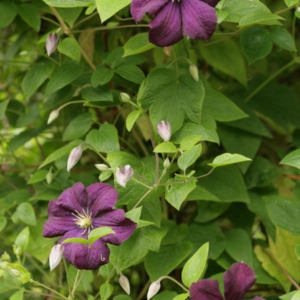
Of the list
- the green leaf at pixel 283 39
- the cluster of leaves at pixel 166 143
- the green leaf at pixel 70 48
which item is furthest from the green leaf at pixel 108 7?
the green leaf at pixel 283 39

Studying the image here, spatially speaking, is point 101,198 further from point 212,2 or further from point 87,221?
point 212,2

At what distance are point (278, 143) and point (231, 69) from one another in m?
0.29

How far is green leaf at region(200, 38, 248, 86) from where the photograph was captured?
1.10 m

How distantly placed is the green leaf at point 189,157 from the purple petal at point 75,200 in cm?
15

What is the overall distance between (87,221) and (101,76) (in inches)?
10.1

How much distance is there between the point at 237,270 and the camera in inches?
27.8

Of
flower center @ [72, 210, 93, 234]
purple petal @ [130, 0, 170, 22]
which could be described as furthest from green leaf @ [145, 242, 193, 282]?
purple petal @ [130, 0, 170, 22]

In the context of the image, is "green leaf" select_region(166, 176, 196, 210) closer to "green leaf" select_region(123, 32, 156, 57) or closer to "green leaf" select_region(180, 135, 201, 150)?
"green leaf" select_region(180, 135, 201, 150)

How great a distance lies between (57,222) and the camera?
2.67ft

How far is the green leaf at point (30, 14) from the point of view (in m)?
0.99

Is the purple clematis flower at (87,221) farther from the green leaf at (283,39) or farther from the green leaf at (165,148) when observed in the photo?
the green leaf at (283,39)

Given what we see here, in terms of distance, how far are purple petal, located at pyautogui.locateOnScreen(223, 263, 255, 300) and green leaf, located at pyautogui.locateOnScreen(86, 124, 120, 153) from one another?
270mm

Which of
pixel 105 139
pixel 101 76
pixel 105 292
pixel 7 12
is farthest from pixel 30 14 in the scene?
pixel 105 292

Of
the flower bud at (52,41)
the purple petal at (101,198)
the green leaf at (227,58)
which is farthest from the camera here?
the green leaf at (227,58)
